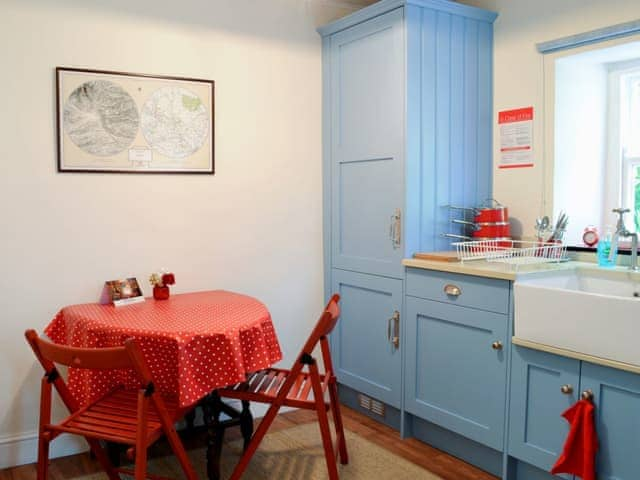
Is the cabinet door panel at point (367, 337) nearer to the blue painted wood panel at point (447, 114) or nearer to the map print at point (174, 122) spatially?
the blue painted wood panel at point (447, 114)

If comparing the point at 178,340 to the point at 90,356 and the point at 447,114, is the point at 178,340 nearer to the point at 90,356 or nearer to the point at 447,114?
the point at 90,356

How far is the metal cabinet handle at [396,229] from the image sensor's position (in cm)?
300

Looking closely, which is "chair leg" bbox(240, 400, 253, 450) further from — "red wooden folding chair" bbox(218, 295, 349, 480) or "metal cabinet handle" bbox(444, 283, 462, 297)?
"metal cabinet handle" bbox(444, 283, 462, 297)

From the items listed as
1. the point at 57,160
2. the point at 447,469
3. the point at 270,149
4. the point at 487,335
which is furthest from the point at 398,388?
the point at 57,160

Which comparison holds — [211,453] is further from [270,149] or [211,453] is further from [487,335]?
[270,149]

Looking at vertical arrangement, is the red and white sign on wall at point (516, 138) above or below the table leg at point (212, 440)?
above

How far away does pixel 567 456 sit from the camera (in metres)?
2.16

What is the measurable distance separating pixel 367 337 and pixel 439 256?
702 mm

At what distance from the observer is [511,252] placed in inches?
110

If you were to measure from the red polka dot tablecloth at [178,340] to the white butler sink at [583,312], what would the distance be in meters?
1.04

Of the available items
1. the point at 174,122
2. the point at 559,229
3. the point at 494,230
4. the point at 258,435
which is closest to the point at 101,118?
the point at 174,122

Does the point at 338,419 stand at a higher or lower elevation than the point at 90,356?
lower

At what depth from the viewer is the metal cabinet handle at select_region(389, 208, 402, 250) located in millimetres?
2996

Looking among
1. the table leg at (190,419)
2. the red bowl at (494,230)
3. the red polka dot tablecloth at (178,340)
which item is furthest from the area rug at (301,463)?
the red bowl at (494,230)
